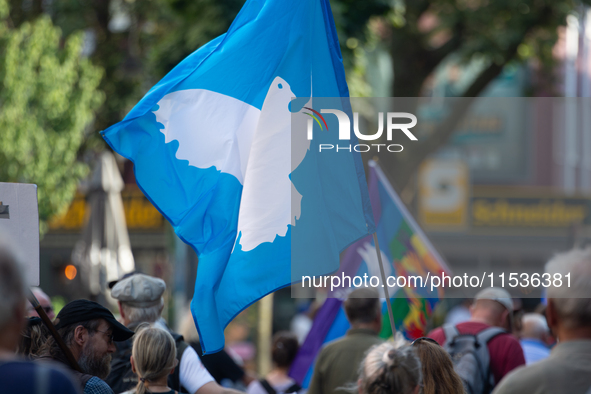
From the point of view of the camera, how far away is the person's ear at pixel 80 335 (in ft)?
11.7

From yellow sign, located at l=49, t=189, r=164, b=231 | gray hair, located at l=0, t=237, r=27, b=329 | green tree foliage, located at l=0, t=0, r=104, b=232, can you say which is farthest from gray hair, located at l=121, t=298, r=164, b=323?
yellow sign, located at l=49, t=189, r=164, b=231

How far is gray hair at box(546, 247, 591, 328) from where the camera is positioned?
7.66ft

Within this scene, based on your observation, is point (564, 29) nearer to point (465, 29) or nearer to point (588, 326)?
point (465, 29)

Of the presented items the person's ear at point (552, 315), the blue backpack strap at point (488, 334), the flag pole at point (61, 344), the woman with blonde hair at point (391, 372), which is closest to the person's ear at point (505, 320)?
the blue backpack strap at point (488, 334)

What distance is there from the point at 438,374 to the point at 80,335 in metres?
1.71

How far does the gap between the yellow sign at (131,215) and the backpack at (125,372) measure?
15.9 m

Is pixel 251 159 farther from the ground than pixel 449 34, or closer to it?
closer to it

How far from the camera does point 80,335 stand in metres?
3.58

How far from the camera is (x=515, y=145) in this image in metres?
11.2

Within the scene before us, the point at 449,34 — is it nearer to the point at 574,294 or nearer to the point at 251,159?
the point at 251,159

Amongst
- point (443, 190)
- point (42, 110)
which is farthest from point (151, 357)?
point (42, 110)

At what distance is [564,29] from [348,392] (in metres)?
9.01

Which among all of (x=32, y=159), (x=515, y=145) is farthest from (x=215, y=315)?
(x=32, y=159)

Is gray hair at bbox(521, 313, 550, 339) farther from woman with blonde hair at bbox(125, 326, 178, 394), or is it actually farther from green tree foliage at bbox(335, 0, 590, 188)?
woman with blonde hair at bbox(125, 326, 178, 394)
